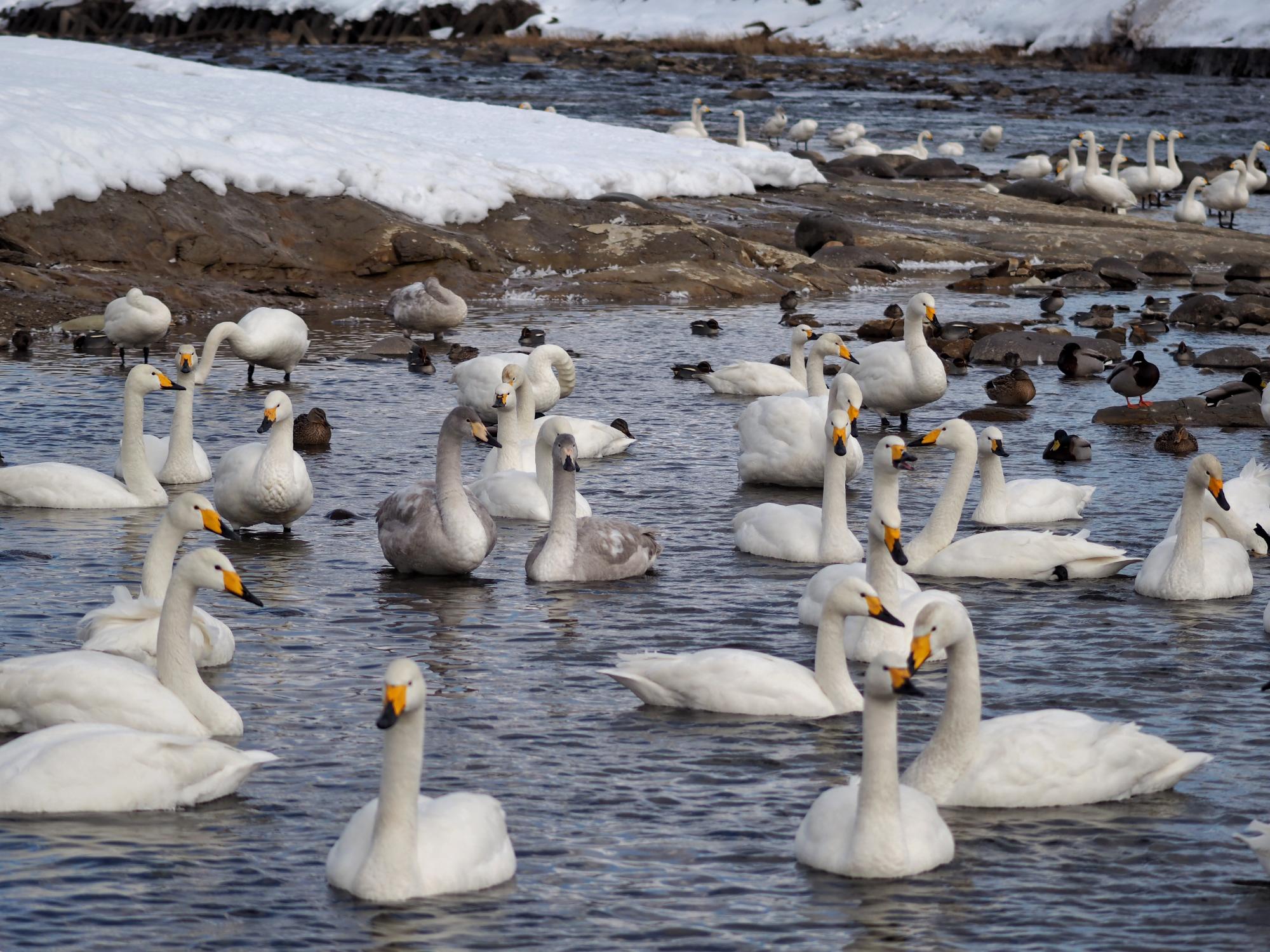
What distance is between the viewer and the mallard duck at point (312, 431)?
15.1 meters

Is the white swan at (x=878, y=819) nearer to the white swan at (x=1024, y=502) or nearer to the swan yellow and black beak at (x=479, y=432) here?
the swan yellow and black beak at (x=479, y=432)

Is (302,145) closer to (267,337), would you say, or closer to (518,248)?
(518,248)

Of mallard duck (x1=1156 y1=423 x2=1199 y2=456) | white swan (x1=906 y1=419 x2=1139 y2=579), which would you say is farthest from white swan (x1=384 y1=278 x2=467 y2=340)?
white swan (x1=906 y1=419 x2=1139 y2=579)

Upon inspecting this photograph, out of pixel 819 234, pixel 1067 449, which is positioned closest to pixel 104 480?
pixel 1067 449

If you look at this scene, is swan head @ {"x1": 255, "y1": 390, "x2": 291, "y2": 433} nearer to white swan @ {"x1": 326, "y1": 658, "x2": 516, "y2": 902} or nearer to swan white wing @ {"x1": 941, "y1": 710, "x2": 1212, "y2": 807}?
white swan @ {"x1": 326, "y1": 658, "x2": 516, "y2": 902}

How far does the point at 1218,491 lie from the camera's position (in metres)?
11.1

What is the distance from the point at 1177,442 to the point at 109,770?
33.9 ft

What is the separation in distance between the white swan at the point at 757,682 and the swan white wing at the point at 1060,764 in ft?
3.62

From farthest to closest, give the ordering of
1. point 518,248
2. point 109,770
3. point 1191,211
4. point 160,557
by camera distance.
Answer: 1. point 1191,211
2. point 518,248
3. point 160,557
4. point 109,770

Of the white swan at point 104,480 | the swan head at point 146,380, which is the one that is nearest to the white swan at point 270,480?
the white swan at point 104,480

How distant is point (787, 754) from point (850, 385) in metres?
5.26

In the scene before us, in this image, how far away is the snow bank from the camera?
23.2m

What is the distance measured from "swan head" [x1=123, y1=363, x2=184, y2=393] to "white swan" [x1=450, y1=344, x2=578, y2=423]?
342 cm

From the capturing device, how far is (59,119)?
23.6 m
